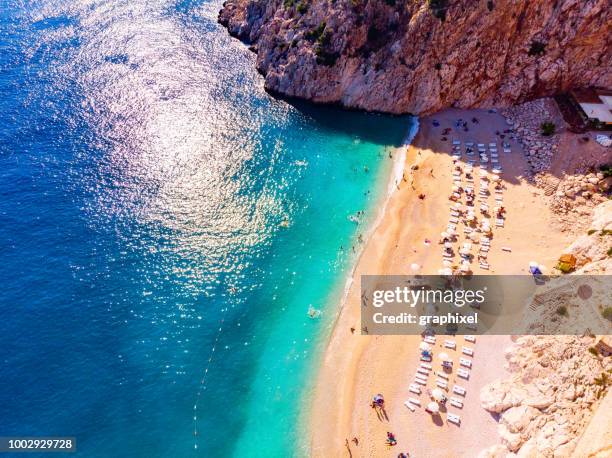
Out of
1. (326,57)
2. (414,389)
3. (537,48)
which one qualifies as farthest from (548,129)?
(414,389)

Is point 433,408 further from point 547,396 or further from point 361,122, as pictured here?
point 361,122

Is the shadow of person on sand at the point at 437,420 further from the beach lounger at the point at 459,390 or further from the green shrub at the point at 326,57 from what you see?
the green shrub at the point at 326,57

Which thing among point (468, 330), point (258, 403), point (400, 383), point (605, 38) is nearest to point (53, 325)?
point (258, 403)

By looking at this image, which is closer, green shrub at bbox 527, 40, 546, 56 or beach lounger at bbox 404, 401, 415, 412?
beach lounger at bbox 404, 401, 415, 412

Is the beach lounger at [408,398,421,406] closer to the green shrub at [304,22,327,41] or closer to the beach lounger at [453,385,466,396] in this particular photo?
the beach lounger at [453,385,466,396]

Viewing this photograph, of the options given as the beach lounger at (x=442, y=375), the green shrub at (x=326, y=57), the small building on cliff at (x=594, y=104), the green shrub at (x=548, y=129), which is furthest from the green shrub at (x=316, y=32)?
the beach lounger at (x=442, y=375)

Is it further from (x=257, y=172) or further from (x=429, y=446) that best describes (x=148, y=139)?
(x=429, y=446)

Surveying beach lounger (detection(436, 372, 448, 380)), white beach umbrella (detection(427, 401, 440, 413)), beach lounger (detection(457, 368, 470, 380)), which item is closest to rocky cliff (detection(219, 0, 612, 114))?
beach lounger (detection(457, 368, 470, 380))
